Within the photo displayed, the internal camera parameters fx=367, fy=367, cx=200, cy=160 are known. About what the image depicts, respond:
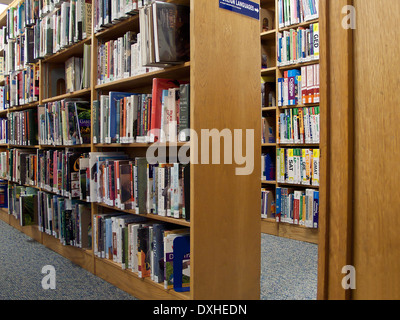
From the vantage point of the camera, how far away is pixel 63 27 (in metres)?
3.00

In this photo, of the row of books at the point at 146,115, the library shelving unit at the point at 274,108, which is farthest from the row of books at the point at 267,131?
the row of books at the point at 146,115

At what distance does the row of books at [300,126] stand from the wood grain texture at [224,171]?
1.51m

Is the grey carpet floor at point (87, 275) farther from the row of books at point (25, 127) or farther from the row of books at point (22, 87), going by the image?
the row of books at point (22, 87)

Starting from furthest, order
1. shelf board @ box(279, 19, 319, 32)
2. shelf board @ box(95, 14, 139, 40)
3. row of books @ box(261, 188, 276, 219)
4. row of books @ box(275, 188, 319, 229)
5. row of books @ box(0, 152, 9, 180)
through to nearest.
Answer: row of books @ box(0, 152, 9, 180)
row of books @ box(261, 188, 276, 219)
shelf board @ box(279, 19, 319, 32)
row of books @ box(275, 188, 319, 229)
shelf board @ box(95, 14, 139, 40)

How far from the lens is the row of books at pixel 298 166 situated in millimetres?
3346

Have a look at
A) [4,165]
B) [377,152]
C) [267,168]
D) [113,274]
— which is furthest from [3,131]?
[377,152]

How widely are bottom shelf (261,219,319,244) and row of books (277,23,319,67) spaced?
1596 mm

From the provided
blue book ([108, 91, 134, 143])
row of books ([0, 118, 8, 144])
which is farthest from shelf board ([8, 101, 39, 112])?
blue book ([108, 91, 134, 143])

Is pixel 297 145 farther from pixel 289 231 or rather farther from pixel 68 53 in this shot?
pixel 68 53

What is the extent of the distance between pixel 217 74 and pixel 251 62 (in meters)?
0.26

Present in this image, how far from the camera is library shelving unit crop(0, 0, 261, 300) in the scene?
174cm

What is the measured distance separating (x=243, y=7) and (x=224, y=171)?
867 millimetres

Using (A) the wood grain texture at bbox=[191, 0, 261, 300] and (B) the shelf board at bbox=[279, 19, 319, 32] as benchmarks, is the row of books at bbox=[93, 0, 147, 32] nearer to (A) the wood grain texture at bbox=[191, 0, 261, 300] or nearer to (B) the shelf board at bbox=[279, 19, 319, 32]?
(A) the wood grain texture at bbox=[191, 0, 261, 300]
